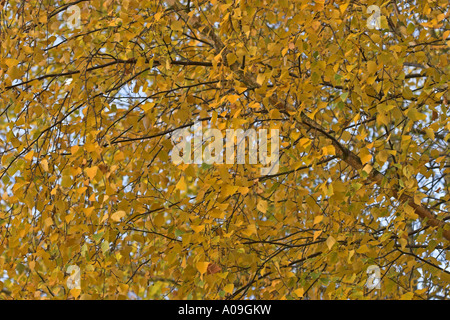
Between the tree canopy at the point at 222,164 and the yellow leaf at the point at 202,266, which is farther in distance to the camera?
the tree canopy at the point at 222,164

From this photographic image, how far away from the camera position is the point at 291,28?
2586mm

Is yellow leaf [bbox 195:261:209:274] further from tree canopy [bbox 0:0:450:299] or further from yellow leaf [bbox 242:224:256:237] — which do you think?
yellow leaf [bbox 242:224:256:237]

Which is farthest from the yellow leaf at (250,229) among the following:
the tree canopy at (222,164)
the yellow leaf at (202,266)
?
the yellow leaf at (202,266)

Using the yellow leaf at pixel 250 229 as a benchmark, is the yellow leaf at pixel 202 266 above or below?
below

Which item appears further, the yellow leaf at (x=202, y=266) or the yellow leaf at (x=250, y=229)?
the yellow leaf at (x=250, y=229)

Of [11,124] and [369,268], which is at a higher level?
[11,124]

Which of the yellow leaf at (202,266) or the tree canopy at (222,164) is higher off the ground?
the tree canopy at (222,164)

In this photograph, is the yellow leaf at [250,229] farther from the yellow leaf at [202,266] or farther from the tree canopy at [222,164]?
the yellow leaf at [202,266]

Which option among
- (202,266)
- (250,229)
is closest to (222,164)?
(250,229)

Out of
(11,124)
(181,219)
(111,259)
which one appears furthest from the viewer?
(11,124)
